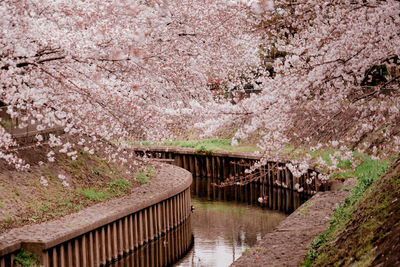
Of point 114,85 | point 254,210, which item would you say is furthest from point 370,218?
point 254,210

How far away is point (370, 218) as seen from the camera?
5977 millimetres

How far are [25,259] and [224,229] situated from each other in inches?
274

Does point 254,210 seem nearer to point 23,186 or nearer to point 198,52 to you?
point 198,52

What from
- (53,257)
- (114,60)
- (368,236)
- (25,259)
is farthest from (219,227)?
(368,236)

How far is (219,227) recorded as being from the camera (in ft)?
48.1

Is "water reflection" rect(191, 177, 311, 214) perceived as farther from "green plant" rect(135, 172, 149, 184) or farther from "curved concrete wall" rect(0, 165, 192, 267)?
"green plant" rect(135, 172, 149, 184)

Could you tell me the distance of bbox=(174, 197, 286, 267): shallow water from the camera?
1222cm

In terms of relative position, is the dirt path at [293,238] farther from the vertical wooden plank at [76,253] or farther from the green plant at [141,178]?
the green plant at [141,178]

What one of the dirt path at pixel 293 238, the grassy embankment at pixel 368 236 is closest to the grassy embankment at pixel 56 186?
the dirt path at pixel 293 238

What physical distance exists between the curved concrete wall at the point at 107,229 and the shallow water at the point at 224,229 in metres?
0.61

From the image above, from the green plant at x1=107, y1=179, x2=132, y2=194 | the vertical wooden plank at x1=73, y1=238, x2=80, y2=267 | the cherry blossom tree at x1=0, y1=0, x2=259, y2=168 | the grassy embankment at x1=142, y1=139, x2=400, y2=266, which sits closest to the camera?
the grassy embankment at x1=142, y1=139, x2=400, y2=266

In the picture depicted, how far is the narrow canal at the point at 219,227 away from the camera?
1206 cm

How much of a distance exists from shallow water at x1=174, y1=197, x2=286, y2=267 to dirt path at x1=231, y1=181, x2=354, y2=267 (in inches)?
84.8

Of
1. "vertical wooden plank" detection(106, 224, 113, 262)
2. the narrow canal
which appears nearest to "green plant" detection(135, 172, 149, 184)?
the narrow canal
